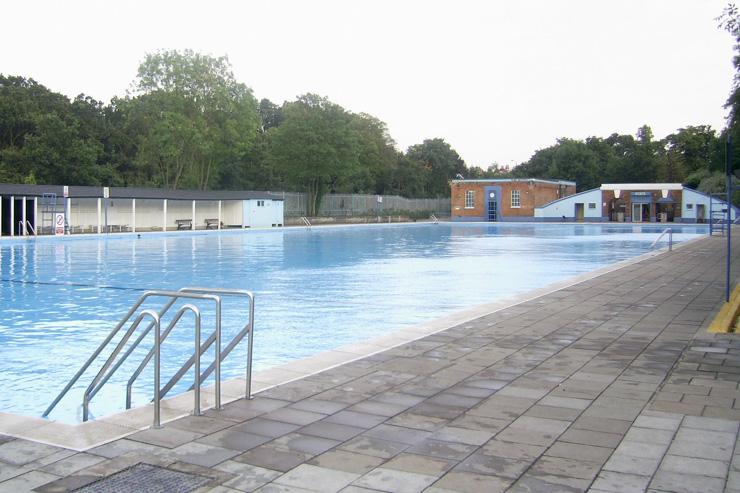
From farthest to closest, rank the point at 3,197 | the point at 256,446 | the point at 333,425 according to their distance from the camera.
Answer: the point at 3,197
the point at 333,425
the point at 256,446

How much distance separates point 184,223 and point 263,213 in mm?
6380

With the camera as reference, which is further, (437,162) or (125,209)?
(437,162)

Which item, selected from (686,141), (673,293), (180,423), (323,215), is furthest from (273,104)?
(180,423)

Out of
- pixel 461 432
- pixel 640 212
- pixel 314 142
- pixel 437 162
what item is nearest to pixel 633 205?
pixel 640 212

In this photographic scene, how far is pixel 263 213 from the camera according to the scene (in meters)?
47.1

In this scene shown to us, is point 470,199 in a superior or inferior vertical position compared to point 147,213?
superior

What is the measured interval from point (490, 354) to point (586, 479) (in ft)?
10.9

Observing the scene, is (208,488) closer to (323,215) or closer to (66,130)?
(66,130)

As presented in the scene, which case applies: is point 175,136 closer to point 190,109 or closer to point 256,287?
point 190,109

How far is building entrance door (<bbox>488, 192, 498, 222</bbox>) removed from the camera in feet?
221

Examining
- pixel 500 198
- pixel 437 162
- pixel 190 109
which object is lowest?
pixel 500 198

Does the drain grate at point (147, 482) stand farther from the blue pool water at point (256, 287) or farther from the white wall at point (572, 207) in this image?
the white wall at point (572, 207)

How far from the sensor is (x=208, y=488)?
3.63 meters

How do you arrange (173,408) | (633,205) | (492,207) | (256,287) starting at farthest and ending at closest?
(492,207)
(633,205)
(256,287)
(173,408)
